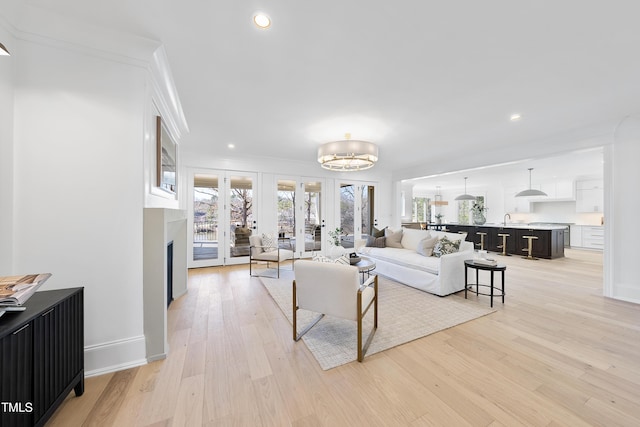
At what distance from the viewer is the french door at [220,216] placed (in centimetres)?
541

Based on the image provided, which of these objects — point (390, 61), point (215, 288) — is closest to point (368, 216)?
point (215, 288)

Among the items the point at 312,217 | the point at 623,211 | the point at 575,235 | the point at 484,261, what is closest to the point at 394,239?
the point at 484,261

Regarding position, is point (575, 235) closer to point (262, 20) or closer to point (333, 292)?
point (333, 292)

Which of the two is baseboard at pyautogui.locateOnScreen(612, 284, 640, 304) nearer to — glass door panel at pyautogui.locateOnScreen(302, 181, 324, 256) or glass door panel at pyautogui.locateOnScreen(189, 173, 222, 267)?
glass door panel at pyautogui.locateOnScreen(302, 181, 324, 256)

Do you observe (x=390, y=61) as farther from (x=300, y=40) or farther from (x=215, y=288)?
(x=215, y=288)

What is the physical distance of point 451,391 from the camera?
1685mm

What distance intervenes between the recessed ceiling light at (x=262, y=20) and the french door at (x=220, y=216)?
4.32 metres

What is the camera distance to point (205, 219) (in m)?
5.51

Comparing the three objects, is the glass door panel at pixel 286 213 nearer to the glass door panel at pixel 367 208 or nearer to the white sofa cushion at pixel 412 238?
the glass door panel at pixel 367 208

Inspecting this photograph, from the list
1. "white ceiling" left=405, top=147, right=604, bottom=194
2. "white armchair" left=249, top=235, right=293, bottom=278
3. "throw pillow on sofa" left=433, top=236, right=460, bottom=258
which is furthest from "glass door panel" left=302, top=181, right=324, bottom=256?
"throw pillow on sofa" left=433, top=236, right=460, bottom=258

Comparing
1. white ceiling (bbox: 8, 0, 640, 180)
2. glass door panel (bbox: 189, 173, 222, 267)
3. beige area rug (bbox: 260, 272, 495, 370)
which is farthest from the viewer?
glass door panel (bbox: 189, 173, 222, 267)

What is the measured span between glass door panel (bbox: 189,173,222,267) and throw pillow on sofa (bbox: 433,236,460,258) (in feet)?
15.3

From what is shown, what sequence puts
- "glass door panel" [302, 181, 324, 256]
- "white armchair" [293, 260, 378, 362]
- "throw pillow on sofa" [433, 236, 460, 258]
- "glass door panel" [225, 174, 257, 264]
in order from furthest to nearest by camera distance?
"glass door panel" [302, 181, 324, 256], "glass door panel" [225, 174, 257, 264], "throw pillow on sofa" [433, 236, 460, 258], "white armchair" [293, 260, 378, 362]

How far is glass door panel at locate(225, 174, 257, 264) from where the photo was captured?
224 inches
